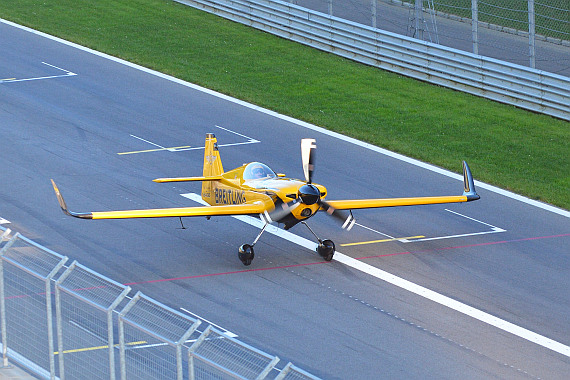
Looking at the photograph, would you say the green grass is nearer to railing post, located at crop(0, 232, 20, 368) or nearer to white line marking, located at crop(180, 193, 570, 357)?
white line marking, located at crop(180, 193, 570, 357)

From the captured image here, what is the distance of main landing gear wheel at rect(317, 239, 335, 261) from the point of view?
23125 millimetres

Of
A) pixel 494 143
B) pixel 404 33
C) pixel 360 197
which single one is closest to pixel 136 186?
pixel 360 197

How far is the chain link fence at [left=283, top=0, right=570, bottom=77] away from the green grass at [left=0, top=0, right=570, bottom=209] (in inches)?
82.0

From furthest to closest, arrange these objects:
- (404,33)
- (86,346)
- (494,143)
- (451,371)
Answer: (404,33)
(494,143)
(451,371)
(86,346)

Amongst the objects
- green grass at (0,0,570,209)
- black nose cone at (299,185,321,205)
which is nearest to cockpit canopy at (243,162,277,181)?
black nose cone at (299,185,321,205)

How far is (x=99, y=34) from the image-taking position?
148 ft

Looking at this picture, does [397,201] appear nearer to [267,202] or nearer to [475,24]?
[267,202]

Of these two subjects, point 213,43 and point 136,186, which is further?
point 213,43

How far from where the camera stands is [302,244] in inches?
968

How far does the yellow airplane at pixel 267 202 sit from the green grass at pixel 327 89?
821 centimetres

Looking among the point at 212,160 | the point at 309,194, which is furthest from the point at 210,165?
the point at 309,194

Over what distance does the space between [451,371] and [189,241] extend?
876 centimetres

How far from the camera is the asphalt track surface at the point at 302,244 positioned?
63.0ft

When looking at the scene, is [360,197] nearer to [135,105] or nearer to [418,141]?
[418,141]
